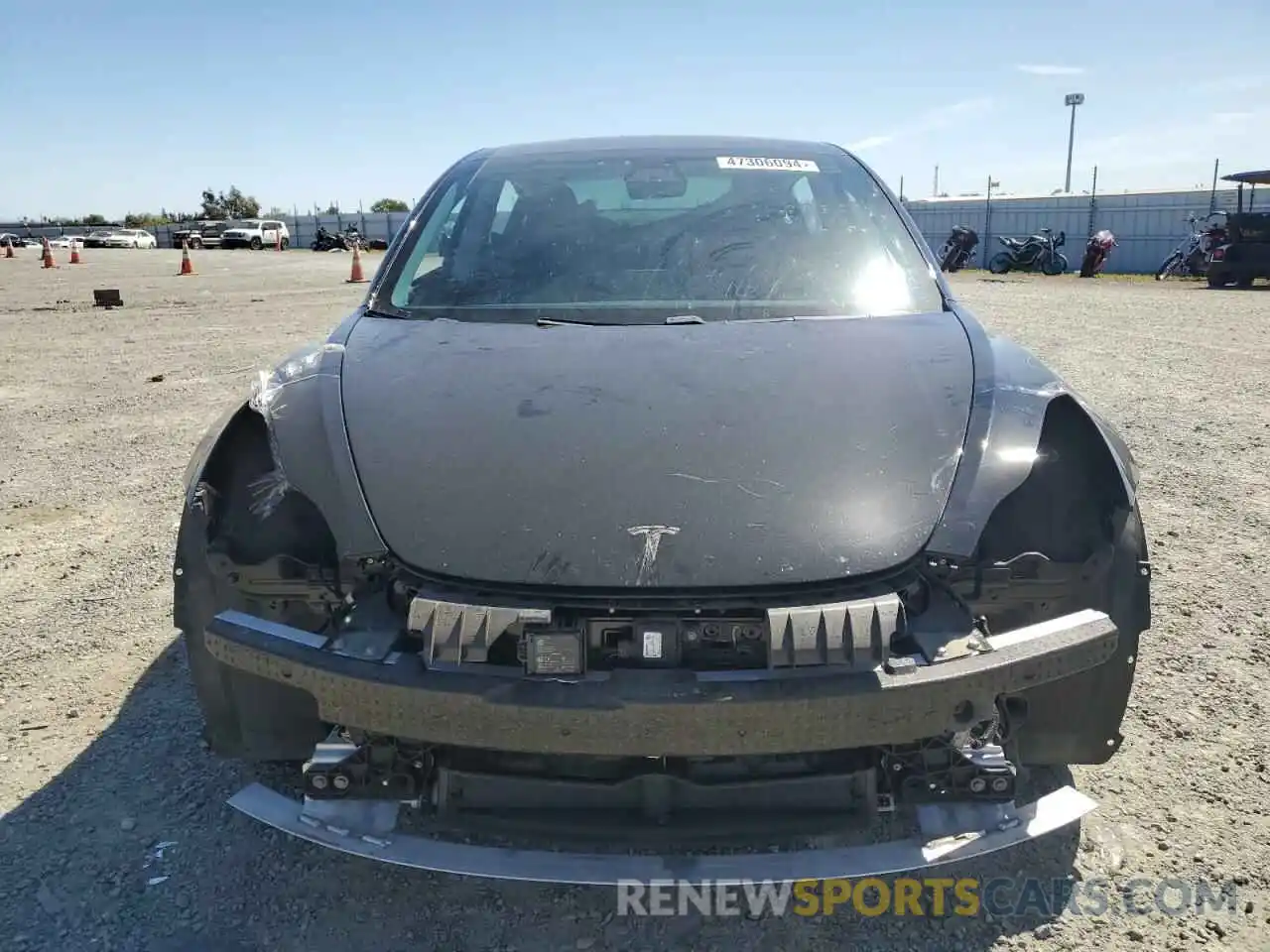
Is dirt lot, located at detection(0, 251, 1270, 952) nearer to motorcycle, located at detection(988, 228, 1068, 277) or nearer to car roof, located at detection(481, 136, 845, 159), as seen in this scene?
car roof, located at detection(481, 136, 845, 159)

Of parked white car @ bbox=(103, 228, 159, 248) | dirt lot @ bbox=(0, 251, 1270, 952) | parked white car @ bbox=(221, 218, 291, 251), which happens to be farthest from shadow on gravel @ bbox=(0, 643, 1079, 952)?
parked white car @ bbox=(103, 228, 159, 248)

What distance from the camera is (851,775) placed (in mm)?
1854

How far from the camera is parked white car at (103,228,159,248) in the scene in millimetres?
47500

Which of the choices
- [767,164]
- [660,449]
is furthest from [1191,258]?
[660,449]

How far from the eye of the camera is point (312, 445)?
2.14 m

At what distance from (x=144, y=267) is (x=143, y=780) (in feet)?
93.9

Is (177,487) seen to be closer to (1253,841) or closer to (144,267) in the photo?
(1253,841)

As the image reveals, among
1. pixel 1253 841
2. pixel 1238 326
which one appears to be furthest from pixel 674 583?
pixel 1238 326

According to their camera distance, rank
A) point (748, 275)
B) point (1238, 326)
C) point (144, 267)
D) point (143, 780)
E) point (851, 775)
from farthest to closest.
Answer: point (144, 267)
point (1238, 326)
point (748, 275)
point (143, 780)
point (851, 775)

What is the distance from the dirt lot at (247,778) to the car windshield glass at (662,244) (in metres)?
1.47

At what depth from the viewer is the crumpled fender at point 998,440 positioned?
191 centimetres

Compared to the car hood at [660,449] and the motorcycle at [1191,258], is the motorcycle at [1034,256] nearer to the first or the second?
the motorcycle at [1191,258]

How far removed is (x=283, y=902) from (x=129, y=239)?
53.9m

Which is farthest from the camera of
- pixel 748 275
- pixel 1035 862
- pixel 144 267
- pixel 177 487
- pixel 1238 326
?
pixel 144 267
